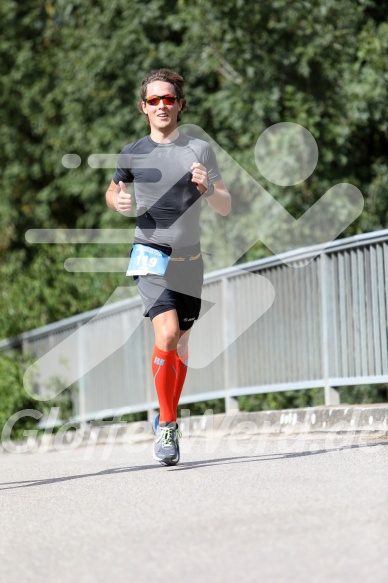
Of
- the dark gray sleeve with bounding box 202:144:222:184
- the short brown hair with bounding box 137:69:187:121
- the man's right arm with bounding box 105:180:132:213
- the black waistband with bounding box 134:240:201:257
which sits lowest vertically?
the black waistband with bounding box 134:240:201:257

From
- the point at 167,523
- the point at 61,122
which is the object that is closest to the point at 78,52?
the point at 61,122

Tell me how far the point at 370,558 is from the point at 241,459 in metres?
3.39

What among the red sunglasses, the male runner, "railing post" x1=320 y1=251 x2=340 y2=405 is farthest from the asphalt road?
the red sunglasses

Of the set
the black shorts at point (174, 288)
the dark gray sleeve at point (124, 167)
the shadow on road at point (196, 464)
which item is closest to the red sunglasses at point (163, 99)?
the dark gray sleeve at point (124, 167)

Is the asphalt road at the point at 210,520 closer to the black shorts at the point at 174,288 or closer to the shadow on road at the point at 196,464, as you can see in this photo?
the shadow on road at the point at 196,464

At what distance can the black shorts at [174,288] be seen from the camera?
7176 mm

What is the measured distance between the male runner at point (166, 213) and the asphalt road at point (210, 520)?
57 centimetres

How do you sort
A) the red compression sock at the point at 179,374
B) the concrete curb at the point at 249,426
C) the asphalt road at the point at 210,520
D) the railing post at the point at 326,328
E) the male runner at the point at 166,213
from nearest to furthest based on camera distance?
the asphalt road at the point at 210,520, the male runner at the point at 166,213, the red compression sock at the point at 179,374, the concrete curb at the point at 249,426, the railing post at the point at 326,328

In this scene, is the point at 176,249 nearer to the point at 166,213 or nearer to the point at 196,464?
the point at 166,213

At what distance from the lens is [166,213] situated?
23.2ft

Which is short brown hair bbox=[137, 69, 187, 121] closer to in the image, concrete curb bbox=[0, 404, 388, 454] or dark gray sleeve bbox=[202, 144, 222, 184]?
dark gray sleeve bbox=[202, 144, 222, 184]

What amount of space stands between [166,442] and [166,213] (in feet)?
4.11

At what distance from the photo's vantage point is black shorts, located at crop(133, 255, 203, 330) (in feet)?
23.5

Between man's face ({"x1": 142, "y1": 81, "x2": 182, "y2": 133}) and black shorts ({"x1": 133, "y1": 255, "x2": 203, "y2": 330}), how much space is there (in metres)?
0.75
